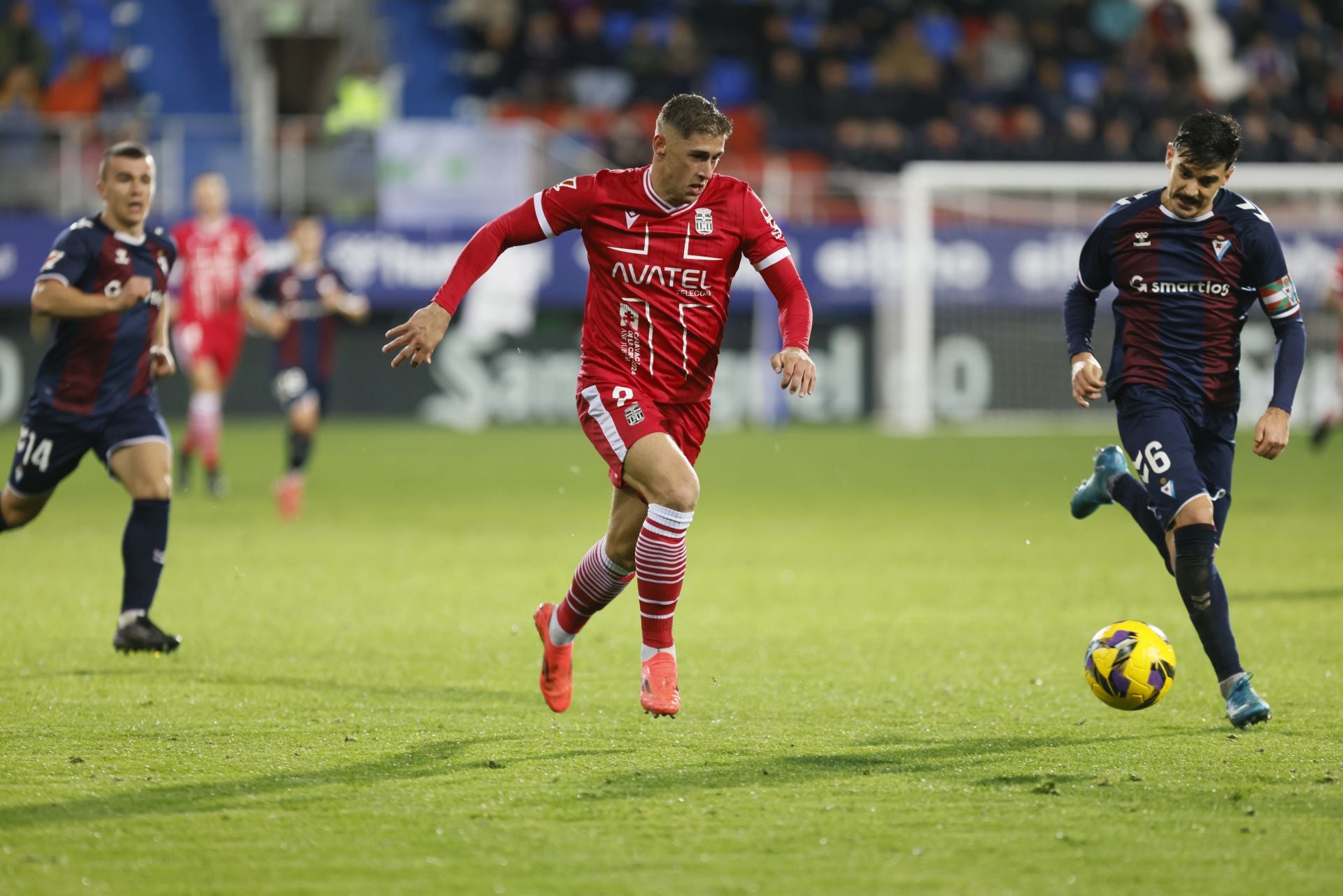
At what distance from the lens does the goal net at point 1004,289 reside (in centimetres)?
2133

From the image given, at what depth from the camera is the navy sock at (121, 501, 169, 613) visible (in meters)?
7.55

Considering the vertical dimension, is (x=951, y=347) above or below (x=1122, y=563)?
above

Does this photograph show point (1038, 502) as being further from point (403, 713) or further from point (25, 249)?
point (25, 249)

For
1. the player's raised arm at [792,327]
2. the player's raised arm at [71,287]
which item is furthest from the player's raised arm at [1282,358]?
the player's raised arm at [71,287]

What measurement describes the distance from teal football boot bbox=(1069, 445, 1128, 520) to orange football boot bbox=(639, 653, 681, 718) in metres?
1.84

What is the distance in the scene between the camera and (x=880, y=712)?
20.7 feet

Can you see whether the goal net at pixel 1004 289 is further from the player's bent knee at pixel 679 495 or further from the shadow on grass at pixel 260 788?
the shadow on grass at pixel 260 788

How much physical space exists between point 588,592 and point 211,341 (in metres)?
9.62

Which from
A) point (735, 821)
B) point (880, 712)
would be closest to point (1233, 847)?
point (735, 821)

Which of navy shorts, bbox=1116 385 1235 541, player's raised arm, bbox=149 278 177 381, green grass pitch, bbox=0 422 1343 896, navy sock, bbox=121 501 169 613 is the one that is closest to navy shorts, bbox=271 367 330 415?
green grass pitch, bbox=0 422 1343 896

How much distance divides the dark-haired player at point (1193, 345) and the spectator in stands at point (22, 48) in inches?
749

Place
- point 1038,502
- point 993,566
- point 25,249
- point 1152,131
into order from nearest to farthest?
1. point 993,566
2. point 1038,502
3. point 25,249
4. point 1152,131

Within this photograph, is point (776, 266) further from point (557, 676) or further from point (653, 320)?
point (557, 676)

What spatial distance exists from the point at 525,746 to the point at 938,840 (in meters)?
1.63
